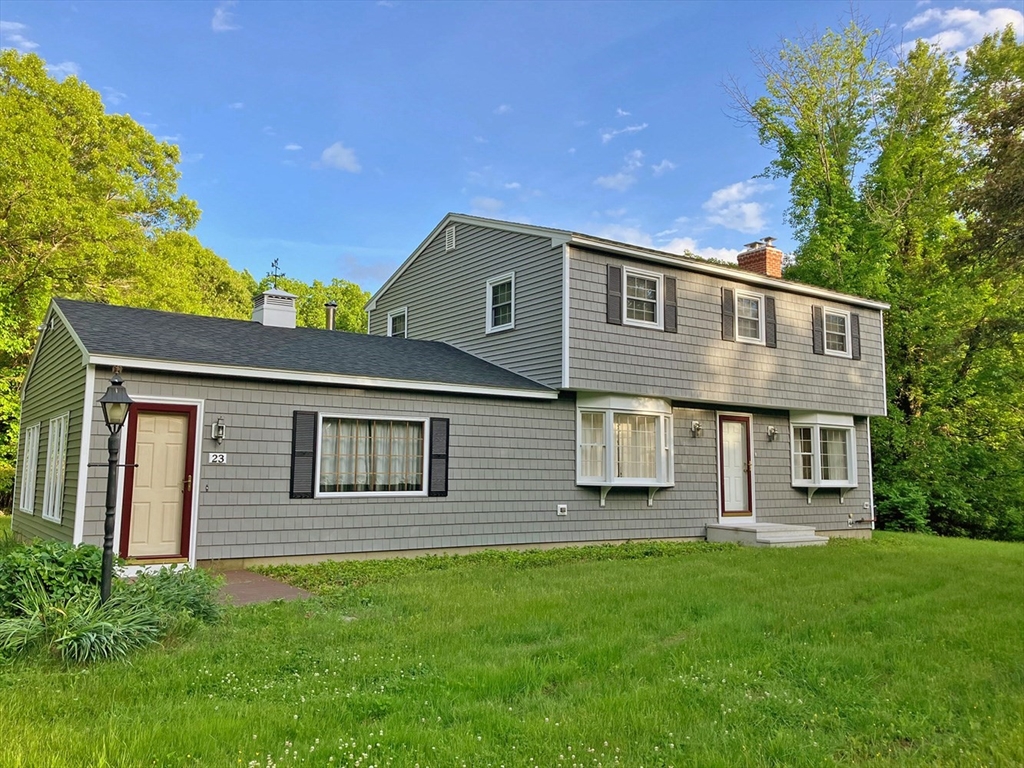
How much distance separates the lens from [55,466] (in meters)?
9.77

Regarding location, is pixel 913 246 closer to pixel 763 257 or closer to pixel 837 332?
pixel 837 332

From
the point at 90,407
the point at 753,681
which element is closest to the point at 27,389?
the point at 90,407

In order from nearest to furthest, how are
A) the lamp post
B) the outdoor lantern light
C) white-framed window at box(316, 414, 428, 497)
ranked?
the lamp post, the outdoor lantern light, white-framed window at box(316, 414, 428, 497)

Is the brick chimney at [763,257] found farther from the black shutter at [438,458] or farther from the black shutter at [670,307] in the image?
the black shutter at [438,458]

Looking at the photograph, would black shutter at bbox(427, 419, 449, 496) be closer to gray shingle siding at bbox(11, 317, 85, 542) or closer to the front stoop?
gray shingle siding at bbox(11, 317, 85, 542)

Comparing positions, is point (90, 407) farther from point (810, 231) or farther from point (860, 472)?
point (810, 231)

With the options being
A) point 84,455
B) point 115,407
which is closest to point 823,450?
point 84,455

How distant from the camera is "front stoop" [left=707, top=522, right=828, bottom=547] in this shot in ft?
41.9

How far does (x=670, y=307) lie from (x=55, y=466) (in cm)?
1018

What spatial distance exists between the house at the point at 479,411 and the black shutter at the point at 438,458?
0.10 feet

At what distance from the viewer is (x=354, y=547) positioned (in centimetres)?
992

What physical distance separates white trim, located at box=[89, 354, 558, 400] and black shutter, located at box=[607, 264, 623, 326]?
5.59 feet

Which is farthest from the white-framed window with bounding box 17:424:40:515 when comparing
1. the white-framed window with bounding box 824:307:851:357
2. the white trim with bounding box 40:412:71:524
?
the white-framed window with bounding box 824:307:851:357

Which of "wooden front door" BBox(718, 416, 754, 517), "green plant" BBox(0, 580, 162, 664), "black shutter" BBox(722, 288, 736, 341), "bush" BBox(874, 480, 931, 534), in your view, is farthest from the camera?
"bush" BBox(874, 480, 931, 534)
